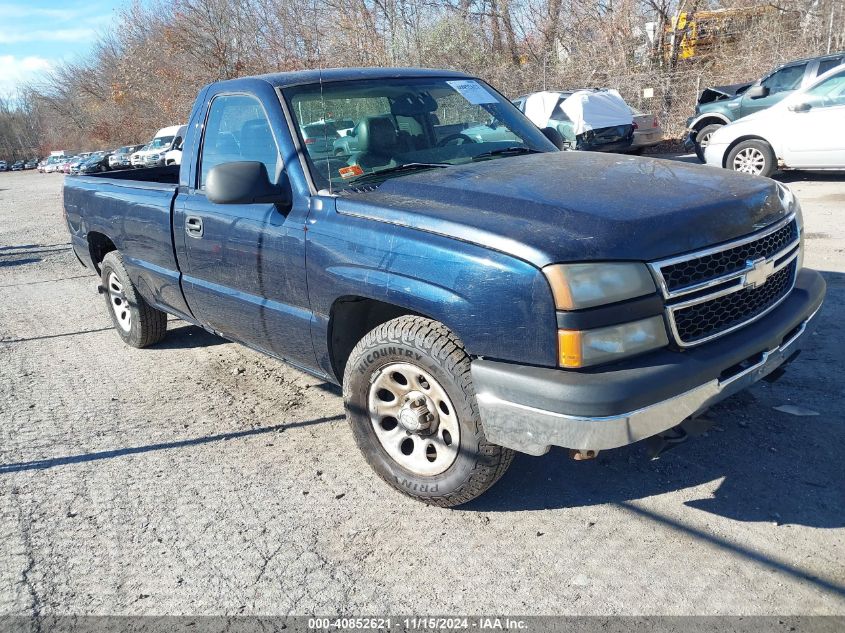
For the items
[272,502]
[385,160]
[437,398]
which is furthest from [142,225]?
[437,398]

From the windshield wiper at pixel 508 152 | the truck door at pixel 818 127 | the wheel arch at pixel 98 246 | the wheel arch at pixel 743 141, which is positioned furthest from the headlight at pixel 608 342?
the wheel arch at pixel 743 141

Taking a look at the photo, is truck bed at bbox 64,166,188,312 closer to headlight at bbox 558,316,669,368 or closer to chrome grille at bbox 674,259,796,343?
headlight at bbox 558,316,669,368

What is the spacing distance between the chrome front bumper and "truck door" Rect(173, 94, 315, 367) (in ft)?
4.14

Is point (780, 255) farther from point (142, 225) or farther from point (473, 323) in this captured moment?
point (142, 225)

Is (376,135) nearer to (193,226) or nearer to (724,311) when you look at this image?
(193,226)

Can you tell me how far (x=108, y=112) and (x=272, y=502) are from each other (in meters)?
59.2

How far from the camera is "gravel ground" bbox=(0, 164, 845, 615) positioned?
8.54 feet

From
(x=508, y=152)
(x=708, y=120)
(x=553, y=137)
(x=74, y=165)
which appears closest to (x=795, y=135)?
(x=708, y=120)

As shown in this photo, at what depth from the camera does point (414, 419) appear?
3004mm

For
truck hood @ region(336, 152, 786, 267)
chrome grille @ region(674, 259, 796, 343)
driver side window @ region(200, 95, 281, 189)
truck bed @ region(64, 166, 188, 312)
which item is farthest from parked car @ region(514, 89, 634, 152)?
chrome grille @ region(674, 259, 796, 343)

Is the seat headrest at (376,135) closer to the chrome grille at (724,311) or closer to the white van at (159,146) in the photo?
the chrome grille at (724,311)

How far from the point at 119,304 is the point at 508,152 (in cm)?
363

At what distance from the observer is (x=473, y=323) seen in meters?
2.62

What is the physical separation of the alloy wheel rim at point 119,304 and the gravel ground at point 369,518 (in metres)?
1.20
